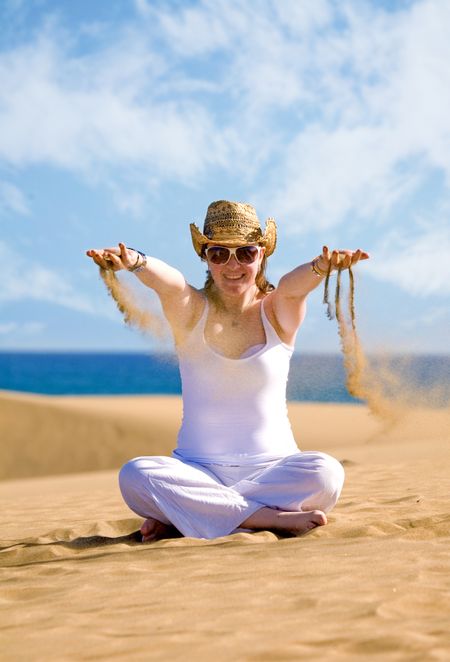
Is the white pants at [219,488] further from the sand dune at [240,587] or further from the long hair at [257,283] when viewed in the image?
the long hair at [257,283]

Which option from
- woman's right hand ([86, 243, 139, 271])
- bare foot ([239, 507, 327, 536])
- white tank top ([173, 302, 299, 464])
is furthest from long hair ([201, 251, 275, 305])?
bare foot ([239, 507, 327, 536])

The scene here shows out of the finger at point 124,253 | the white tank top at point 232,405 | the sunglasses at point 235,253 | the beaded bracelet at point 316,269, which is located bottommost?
the white tank top at point 232,405

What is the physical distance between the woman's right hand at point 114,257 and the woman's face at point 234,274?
0.51 m

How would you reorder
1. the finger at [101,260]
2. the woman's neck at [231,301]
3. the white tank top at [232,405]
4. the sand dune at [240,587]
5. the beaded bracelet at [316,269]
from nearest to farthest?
the sand dune at [240,587]
the finger at [101,260]
the beaded bracelet at [316,269]
the white tank top at [232,405]
the woman's neck at [231,301]

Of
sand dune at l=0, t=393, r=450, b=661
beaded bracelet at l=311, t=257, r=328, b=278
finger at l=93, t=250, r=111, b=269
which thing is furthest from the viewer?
beaded bracelet at l=311, t=257, r=328, b=278

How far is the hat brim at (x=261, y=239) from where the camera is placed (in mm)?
5305

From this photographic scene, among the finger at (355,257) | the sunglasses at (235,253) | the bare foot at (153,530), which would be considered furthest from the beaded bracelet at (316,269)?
the bare foot at (153,530)

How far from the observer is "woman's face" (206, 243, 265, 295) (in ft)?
17.4

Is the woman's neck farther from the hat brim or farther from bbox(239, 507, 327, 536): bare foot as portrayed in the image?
bbox(239, 507, 327, 536): bare foot

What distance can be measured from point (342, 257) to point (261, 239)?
567 millimetres

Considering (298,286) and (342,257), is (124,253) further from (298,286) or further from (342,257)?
(342,257)

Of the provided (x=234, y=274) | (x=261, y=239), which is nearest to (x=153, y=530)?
(x=234, y=274)

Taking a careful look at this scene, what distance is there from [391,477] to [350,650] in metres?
6.23

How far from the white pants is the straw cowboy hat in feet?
3.94
